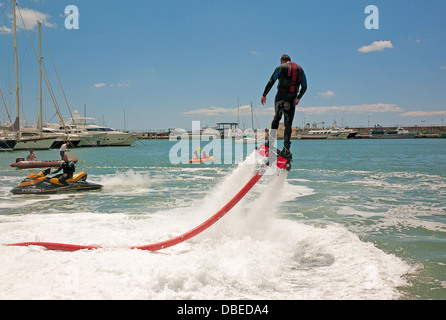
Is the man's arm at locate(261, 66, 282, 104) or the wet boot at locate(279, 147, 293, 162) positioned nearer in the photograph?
the man's arm at locate(261, 66, 282, 104)

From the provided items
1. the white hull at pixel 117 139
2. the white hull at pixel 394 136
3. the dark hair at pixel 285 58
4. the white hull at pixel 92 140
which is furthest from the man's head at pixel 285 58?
the white hull at pixel 394 136

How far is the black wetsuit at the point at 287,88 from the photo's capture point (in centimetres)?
679

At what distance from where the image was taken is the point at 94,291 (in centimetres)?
448

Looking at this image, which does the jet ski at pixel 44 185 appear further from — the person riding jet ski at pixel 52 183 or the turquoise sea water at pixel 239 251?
the turquoise sea water at pixel 239 251

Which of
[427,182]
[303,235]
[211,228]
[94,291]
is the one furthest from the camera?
[427,182]

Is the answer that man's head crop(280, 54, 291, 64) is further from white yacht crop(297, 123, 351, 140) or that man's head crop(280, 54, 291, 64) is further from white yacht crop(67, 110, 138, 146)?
white yacht crop(297, 123, 351, 140)

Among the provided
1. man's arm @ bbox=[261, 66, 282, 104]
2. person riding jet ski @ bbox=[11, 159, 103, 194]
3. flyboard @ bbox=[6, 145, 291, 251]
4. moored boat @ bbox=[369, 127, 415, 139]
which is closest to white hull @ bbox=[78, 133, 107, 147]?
person riding jet ski @ bbox=[11, 159, 103, 194]

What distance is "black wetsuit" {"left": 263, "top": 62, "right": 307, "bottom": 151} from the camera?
679cm

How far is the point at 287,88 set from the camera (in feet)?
22.6

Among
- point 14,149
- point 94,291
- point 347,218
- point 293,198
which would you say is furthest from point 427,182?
point 14,149

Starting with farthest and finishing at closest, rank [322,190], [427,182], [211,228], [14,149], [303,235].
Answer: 1. [14,149]
2. [427,182]
3. [322,190]
4. [303,235]
5. [211,228]

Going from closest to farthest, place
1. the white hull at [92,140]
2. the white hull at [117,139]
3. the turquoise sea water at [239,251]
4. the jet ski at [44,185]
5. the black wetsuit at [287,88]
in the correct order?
the turquoise sea water at [239,251]
the black wetsuit at [287,88]
the jet ski at [44,185]
the white hull at [92,140]
the white hull at [117,139]
